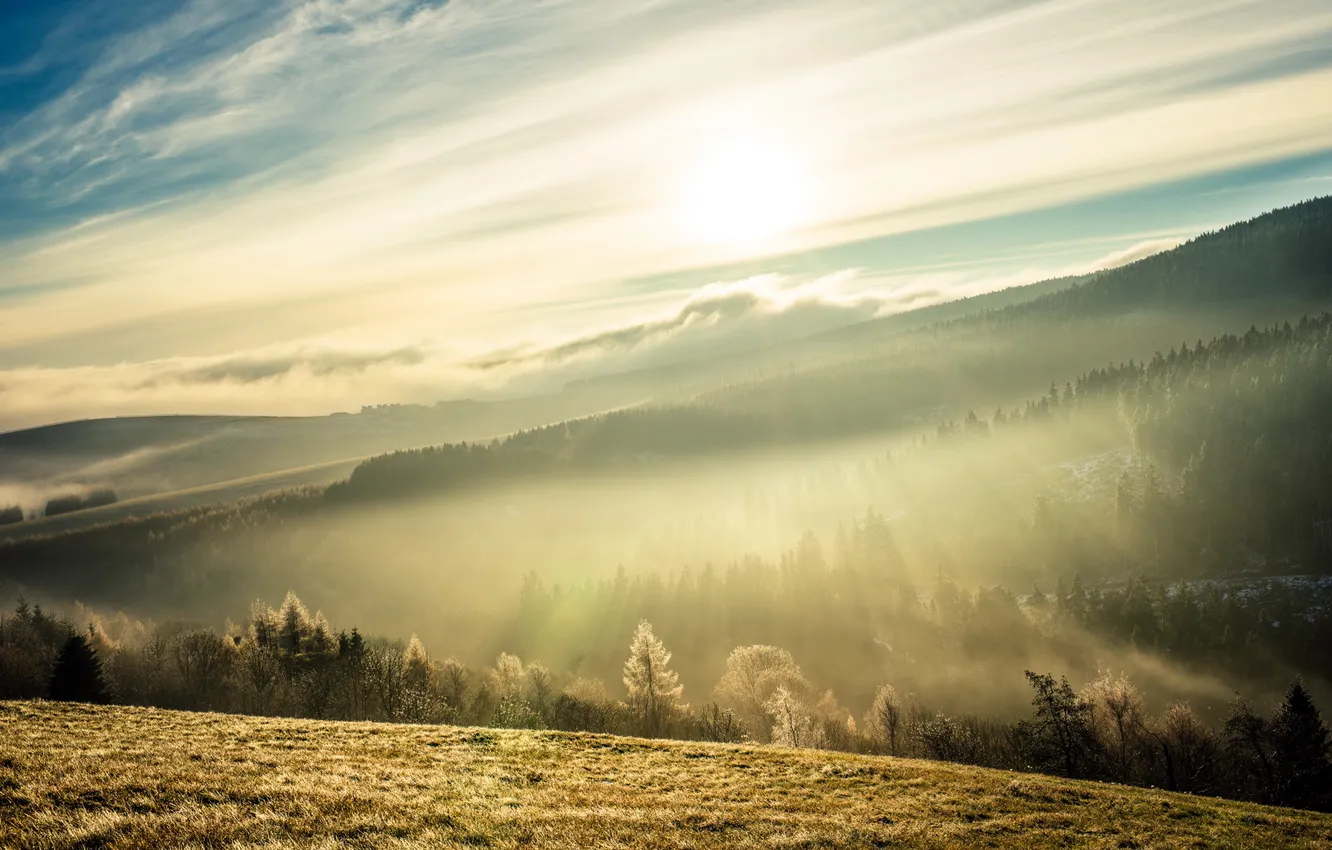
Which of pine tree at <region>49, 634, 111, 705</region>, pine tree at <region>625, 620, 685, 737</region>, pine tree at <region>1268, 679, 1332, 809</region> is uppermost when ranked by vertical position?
pine tree at <region>49, 634, 111, 705</region>

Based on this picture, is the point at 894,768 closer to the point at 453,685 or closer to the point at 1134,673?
the point at 453,685

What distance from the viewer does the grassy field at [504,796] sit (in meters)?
18.5

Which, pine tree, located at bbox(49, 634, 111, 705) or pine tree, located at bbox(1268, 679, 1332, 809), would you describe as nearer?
pine tree, located at bbox(1268, 679, 1332, 809)

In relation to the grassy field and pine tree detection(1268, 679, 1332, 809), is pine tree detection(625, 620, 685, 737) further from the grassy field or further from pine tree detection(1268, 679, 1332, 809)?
pine tree detection(1268, 679, 1332, 809)

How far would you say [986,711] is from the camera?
146 meters

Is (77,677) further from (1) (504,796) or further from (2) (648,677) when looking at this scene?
(1) (504,796)

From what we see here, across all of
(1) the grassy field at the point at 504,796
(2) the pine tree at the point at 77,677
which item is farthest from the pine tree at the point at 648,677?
(2) the pine tree at the point at 77,677

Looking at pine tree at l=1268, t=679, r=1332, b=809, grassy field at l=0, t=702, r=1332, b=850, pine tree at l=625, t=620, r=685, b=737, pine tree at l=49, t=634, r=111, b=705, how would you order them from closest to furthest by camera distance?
1. grassy field at l=0, t=702, r=1332, b=850
2. pine tree at l=1268, t=679, r=1332, b=809
3. pine tree at l=49, t=634, r=111, b=705
4. pine tree at l=625, t=620, r=685, b=737

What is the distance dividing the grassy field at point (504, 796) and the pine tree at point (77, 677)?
3500cm

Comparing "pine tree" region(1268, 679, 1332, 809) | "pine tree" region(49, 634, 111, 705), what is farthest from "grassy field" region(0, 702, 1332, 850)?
"pine tree" region(1268, 679, 1332, 809)

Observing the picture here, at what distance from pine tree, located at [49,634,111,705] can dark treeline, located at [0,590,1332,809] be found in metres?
0.11

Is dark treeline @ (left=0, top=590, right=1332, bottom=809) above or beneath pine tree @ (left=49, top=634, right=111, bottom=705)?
beneath

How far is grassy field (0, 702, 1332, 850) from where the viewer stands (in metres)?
18.5

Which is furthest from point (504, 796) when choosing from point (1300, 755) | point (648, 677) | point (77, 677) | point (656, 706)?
point (1300, 755)
